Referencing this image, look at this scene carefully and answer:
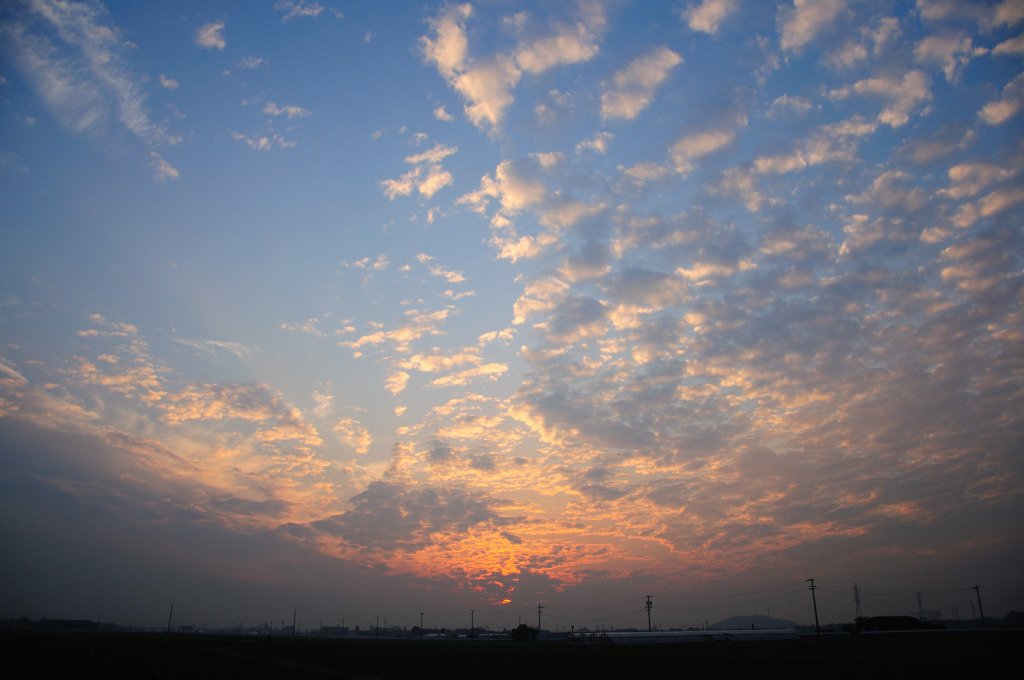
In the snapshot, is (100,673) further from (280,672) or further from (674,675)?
(674,675)

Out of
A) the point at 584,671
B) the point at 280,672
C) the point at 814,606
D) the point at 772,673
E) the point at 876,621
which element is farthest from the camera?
the point at 876,621

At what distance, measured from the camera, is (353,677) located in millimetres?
38094

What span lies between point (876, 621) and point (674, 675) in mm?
120183

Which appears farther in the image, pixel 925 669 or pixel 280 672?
pixel 280 672

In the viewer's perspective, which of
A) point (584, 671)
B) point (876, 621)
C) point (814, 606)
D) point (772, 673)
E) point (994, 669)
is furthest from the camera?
point (876, 621)

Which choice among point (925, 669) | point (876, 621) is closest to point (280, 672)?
point (925, 669)

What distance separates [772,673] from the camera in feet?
123

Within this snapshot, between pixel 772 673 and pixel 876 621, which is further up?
pixel 772 673

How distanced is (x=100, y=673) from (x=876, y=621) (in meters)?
148

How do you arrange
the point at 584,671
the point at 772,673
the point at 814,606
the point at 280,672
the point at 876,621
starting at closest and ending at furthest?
the point at 772,673, the point at 280,672, the point at 584,671, the point at 814,606, the point at 876,621

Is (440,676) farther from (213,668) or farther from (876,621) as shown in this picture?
(876,621)

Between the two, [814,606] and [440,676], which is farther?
[814,606]

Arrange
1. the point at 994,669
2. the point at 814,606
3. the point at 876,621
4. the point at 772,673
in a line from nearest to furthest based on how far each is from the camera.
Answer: the point at 994,669 < the point at 772,673 < the point at 814,606 < the point at 876,621

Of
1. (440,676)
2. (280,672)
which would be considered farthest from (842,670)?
Answer: (280,672)
